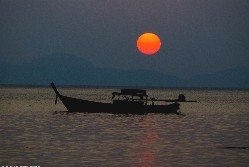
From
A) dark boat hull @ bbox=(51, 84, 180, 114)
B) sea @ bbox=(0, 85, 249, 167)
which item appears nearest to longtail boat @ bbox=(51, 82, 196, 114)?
dark boat hull @ bbox=(51, 84, 180, 114)

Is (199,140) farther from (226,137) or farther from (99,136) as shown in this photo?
(99,136)

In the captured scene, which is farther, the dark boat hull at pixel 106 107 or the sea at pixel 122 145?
the dark boat hull at pixel 106 107

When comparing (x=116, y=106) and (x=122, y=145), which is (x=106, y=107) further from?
(x=122, y=145)

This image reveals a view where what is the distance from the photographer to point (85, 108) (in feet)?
231

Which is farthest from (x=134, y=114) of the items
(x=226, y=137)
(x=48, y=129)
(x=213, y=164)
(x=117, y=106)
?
(x=213, y=164)

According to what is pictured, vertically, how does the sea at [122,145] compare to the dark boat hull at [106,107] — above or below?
below

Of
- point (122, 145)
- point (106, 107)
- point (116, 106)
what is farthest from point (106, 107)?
point (122, 145)

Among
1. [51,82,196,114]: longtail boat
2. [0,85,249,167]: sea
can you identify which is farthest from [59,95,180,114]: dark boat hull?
[0,85,249,167]: sea

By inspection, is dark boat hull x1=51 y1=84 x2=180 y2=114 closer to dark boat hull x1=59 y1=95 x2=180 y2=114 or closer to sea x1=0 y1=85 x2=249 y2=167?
dark boat hull x1=59 y1=95 x2=180 y2=114

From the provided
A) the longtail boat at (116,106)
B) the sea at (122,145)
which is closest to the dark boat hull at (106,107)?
the longtail boat at (116,106)

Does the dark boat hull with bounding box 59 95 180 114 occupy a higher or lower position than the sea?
higher

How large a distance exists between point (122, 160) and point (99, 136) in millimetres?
12757

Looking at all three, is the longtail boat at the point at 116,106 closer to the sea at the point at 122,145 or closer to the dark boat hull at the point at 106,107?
the dark boat hull at the point at 106,107

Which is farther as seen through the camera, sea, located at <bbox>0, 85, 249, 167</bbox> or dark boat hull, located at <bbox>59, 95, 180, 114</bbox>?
dark boat hull, located at <bbox>59, 95, 180, 114</bbox>
